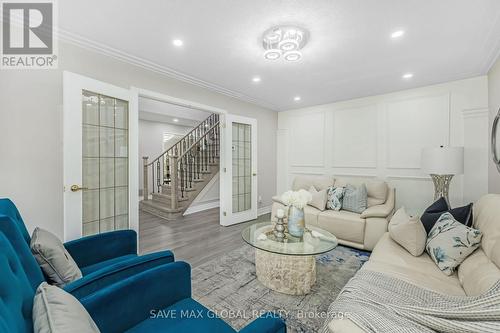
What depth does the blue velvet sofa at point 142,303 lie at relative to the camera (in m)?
0.80

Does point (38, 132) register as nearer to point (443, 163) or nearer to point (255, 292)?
point (255, 292)

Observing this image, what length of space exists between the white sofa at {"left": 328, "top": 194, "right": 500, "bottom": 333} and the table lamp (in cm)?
106

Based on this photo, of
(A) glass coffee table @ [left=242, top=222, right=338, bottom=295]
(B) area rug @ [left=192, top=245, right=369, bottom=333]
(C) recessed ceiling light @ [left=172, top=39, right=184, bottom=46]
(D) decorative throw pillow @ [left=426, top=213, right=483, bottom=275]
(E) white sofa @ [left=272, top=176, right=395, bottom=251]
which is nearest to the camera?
(D) decorative throw pillow @ [left=426, top=213, right=483, bottom=275]

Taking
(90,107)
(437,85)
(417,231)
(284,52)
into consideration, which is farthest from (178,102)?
(437,85)

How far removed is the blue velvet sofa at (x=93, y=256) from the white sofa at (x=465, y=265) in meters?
1.64

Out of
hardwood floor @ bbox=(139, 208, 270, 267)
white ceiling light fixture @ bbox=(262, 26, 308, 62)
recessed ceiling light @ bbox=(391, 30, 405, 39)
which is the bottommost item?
hardwood floor @ bbox=(139, 208, 270, 267)

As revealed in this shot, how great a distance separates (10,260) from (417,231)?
271cm

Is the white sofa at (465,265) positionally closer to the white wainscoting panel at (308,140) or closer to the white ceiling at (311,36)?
the white ceiling at (311,36)

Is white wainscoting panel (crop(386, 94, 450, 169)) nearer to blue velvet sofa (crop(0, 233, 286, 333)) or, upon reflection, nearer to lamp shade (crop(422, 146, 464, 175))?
lamp shade (crop(422, 146, 464, 175))

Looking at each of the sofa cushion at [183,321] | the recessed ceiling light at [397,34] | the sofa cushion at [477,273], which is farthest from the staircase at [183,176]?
the sofa cushion at [477,273]

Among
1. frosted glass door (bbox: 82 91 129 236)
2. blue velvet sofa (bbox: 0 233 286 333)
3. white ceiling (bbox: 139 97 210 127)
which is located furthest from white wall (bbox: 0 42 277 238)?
white ceiling (bbox: 139 97 210 127)

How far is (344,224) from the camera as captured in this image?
3.20 m

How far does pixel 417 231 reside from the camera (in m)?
1.97

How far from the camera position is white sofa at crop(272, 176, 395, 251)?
301cm
